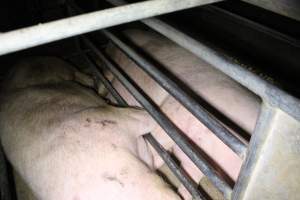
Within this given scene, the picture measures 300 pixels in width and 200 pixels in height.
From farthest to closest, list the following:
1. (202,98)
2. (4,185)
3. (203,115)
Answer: (4,185) < (202,98) < (203,115)

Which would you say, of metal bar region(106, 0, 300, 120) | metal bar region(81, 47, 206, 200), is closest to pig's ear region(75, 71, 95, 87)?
metal bar region(81, 47, 206, 200)

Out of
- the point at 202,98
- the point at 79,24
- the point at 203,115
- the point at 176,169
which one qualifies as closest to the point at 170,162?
the point at 176,169

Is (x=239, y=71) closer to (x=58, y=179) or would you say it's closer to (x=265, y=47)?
(x=58, y=179)

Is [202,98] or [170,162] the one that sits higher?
[202,98]

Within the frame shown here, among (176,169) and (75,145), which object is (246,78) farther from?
(75,145)

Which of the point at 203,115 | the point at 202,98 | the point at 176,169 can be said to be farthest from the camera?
the point at 202,98

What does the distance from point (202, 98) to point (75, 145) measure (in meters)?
0.74

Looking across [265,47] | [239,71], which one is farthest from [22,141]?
[265,47]

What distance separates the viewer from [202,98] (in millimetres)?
1749

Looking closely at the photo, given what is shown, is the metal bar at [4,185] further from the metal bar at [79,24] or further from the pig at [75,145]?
the metal bar at [79,24]

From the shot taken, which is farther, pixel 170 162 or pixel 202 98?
pixel 202 98

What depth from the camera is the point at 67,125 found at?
1.65m

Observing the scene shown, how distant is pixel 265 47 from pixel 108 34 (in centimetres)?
132

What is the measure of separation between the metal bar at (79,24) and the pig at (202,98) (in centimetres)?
75
